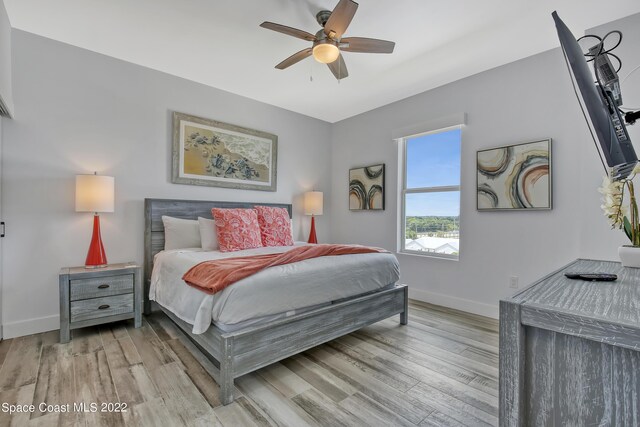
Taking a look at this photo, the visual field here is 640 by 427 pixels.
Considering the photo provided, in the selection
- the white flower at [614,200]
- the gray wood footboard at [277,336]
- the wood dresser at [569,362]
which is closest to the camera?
the wood dresser at [569,362]

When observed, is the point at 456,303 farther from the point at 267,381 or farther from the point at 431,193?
the point at 267,381

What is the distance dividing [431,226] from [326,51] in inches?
97.4

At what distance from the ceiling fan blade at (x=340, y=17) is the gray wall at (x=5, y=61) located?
2373 millimetres

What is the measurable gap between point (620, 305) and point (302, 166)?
4.17 metres

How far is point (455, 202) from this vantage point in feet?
11.6

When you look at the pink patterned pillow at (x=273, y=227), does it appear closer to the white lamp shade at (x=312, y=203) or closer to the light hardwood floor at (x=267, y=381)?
the white lamp shade at (x=312, y=203)

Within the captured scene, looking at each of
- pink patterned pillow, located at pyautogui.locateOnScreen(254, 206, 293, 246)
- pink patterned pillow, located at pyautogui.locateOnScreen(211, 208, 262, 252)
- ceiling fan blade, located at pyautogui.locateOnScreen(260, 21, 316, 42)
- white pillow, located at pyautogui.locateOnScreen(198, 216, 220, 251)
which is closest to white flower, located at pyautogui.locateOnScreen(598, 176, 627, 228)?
ceiling fan blade, located at pyautogui.locateOnScreen(260, 21, 316, 42)

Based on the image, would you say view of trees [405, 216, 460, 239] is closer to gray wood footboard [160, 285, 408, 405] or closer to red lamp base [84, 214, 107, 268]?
gray wood footboard [160, 285, 408, 405]

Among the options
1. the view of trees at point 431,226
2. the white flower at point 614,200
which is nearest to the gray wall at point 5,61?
the white flower at point 614,200

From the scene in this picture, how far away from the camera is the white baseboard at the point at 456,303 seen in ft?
10.3

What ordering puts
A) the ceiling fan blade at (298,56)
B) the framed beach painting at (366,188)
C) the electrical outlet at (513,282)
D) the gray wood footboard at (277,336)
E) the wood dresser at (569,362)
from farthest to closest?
the framed beach painting at (366,188) < the electrical outlet at (513,282) < the ceiling fan blade at (298,56) < the gray wood footboard at (277,336) < the wood dresser at (569,362)

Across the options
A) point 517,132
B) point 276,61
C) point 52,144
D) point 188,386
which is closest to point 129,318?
point 188,386

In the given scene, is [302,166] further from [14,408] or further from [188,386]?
[14,408]

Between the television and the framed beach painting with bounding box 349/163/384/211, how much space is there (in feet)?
10.1
